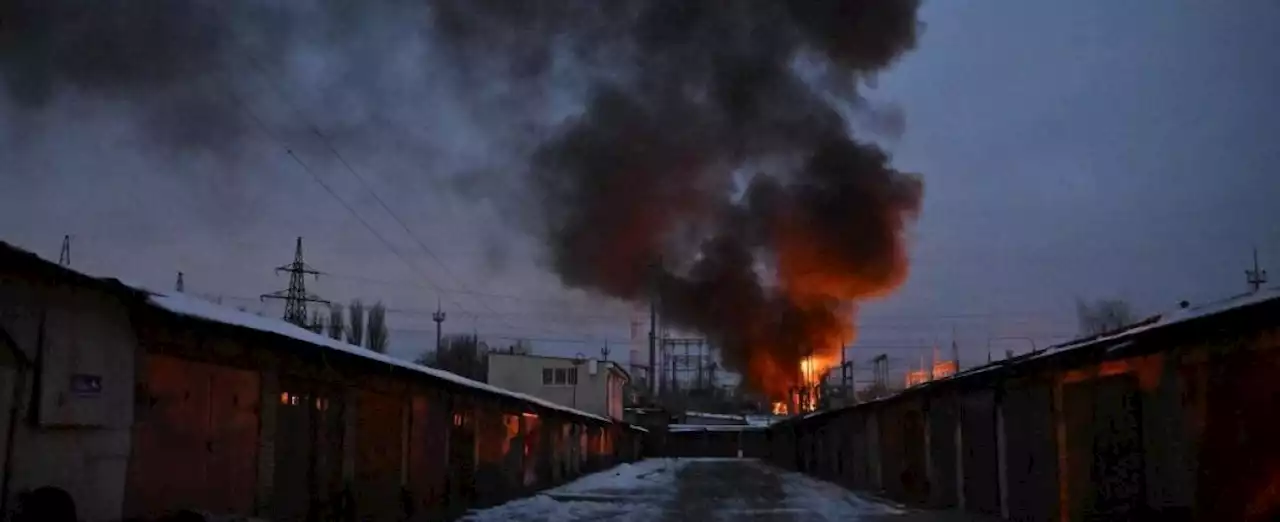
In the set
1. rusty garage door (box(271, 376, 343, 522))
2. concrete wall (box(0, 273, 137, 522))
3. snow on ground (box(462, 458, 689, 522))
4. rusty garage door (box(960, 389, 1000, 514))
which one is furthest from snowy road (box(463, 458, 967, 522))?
concrete wall (box(0, 273, 137, 522))

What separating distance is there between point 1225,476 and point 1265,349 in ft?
5.75

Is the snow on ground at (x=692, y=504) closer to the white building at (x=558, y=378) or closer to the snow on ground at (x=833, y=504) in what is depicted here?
the snow on ground at (x=833, y=504)

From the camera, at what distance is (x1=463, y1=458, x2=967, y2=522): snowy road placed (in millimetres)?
22891

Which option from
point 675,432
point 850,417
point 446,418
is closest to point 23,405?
point 446,418

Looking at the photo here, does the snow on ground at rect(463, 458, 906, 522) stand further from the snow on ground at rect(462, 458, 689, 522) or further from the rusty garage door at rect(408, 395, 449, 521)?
the rusty garage door at rect(408, 395, 449, 521)

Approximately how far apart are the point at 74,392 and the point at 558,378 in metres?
63.6

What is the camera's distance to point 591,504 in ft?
88.9

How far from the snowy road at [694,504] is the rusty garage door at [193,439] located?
9.10m

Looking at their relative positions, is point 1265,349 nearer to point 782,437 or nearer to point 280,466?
point 280,466

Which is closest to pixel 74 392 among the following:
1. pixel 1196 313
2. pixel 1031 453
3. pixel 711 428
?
pixel 1196 313

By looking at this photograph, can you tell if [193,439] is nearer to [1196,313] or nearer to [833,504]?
[1196,313]

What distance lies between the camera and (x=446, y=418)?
23.4 meters

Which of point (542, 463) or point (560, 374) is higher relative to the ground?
point (560, 374)

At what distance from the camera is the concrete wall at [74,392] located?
31.1ft
